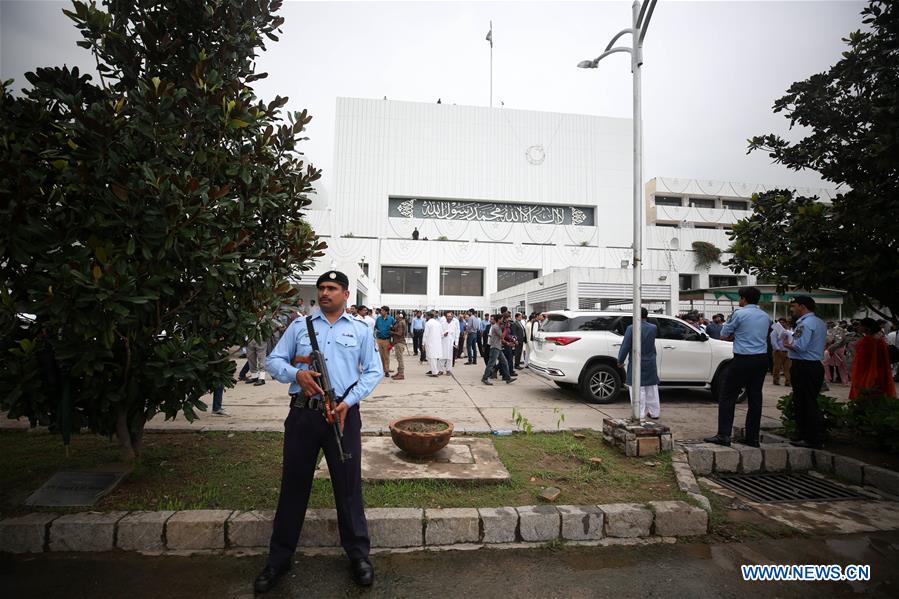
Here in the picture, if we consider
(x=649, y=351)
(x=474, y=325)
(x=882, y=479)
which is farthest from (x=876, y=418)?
(x=474, y=325)

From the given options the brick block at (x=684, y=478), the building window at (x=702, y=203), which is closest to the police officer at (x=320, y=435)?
the brick block at (x=684, y=478)

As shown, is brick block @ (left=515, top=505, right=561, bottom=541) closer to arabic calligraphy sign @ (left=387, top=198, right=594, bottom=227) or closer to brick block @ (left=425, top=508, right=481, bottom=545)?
brick block @ (left=425, top=508, right=481, bottom=545)

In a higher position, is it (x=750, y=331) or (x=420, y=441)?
(x=750, y=331)

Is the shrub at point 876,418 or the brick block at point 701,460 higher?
the shrub at point 876,418

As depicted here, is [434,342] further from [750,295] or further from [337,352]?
[337,352]

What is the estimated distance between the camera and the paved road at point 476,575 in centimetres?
261

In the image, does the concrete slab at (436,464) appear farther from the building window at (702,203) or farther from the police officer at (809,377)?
the building window at (702,203)

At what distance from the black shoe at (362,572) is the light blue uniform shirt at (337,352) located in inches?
38.4

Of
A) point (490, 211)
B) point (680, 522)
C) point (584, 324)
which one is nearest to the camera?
point (680, 522)

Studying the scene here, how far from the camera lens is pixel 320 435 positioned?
270 cm

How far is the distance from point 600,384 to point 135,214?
7514 mm

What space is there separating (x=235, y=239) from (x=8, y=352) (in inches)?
69.4

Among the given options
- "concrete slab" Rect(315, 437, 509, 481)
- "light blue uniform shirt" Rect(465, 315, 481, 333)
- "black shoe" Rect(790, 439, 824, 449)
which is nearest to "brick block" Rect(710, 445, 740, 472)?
"black shoe" Rect(790, 439, 824, 449)

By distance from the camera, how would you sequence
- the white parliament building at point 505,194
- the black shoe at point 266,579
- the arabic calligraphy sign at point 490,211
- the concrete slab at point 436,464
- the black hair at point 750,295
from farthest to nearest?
the arabic calligraphy sign at point 490,211 → the white parliament building at point 505,194 → the black hair at point 750,295 → the concrete slab at point 436,464 → the black shoe at point 266,579
